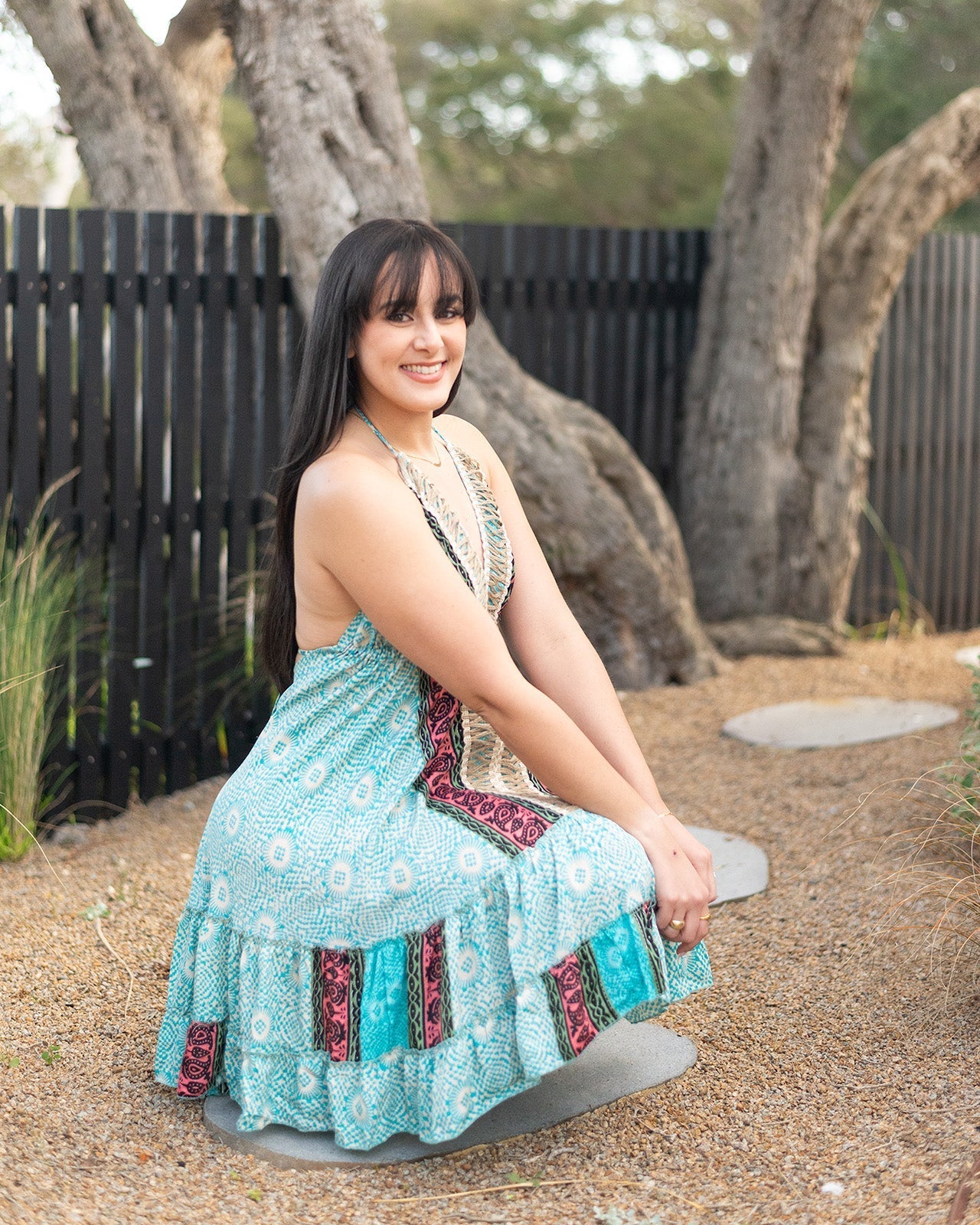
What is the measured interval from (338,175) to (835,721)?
255 centimetres

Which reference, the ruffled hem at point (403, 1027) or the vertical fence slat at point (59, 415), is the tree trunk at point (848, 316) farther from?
the ruffled hem at point (403, 1027)

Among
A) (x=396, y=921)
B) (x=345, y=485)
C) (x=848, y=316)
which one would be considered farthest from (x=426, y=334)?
(x=848, y=316)

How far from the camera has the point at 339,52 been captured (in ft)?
14.9

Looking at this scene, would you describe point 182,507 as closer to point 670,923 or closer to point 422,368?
point 422,368

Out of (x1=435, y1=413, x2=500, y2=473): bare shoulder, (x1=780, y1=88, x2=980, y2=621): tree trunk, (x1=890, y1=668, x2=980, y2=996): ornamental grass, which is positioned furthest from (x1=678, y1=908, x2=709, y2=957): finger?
(x1=780, y1=88, x2=980, y2=621): tree trunk

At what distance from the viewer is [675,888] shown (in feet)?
6.73

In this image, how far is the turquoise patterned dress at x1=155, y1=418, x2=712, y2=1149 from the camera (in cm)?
197

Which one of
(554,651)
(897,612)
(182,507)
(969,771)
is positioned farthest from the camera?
(897,612)

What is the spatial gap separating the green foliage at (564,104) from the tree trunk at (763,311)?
1288 centimetres

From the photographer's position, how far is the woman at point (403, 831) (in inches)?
77.9

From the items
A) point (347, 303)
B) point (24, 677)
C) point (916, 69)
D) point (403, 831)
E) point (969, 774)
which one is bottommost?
point (969, 774)

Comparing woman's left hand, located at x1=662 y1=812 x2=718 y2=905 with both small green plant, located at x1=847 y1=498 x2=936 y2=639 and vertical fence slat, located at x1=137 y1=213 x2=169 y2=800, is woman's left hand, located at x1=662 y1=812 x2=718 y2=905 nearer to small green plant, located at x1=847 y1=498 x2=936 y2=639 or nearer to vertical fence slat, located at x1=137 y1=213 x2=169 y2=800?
vertical fence slat, located at x1=137 y1=213 x2=169 y2=800

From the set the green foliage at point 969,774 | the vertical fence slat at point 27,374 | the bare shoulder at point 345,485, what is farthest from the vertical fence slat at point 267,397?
the bare shoulder at point 345,485

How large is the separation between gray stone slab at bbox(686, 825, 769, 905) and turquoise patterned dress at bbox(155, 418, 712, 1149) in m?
1.04
